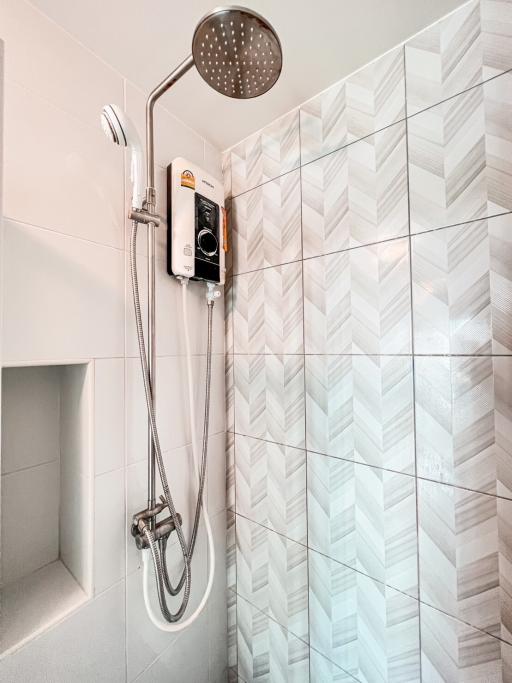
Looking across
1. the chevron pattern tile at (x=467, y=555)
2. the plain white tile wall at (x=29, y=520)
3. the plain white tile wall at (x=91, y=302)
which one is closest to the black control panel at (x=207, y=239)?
the plain white tile wall at (x=91, y=302)

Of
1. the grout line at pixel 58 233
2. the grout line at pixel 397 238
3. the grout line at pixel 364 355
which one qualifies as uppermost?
the grout line at pixel 58 233

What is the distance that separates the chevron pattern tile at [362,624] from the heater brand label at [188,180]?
1.15 meters

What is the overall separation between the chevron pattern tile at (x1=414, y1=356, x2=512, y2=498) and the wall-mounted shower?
61 cm

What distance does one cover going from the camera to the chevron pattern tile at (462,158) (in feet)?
2.13

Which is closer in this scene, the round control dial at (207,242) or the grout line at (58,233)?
the grout line at (58,233)

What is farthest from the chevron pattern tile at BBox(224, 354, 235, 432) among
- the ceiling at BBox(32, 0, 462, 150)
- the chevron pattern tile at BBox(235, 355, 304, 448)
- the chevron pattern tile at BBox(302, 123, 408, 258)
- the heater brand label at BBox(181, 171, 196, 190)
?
the ceiling at BBox(32, 0, 462, 150)

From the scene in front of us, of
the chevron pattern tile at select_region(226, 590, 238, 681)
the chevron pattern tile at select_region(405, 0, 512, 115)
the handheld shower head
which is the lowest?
the chevron pattern tile at select_region(226, 590, 238, 681)

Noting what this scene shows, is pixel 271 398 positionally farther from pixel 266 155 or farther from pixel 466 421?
pixel 266 155

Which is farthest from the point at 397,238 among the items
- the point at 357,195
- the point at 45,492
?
the point at 45,492

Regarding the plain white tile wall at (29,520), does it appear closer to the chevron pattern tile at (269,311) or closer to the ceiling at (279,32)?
the chevron pattern tile at (269,311)

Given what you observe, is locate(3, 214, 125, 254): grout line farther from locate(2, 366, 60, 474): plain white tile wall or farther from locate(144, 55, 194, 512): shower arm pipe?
locate(2, 366, 60, 474): plain white tile wall

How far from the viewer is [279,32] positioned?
2.46 ft

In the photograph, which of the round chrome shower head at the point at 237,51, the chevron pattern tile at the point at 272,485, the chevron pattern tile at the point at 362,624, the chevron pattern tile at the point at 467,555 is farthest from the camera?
the chevron pattern tile at the point at 272,485

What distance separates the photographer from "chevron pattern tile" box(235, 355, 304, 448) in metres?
0.97
